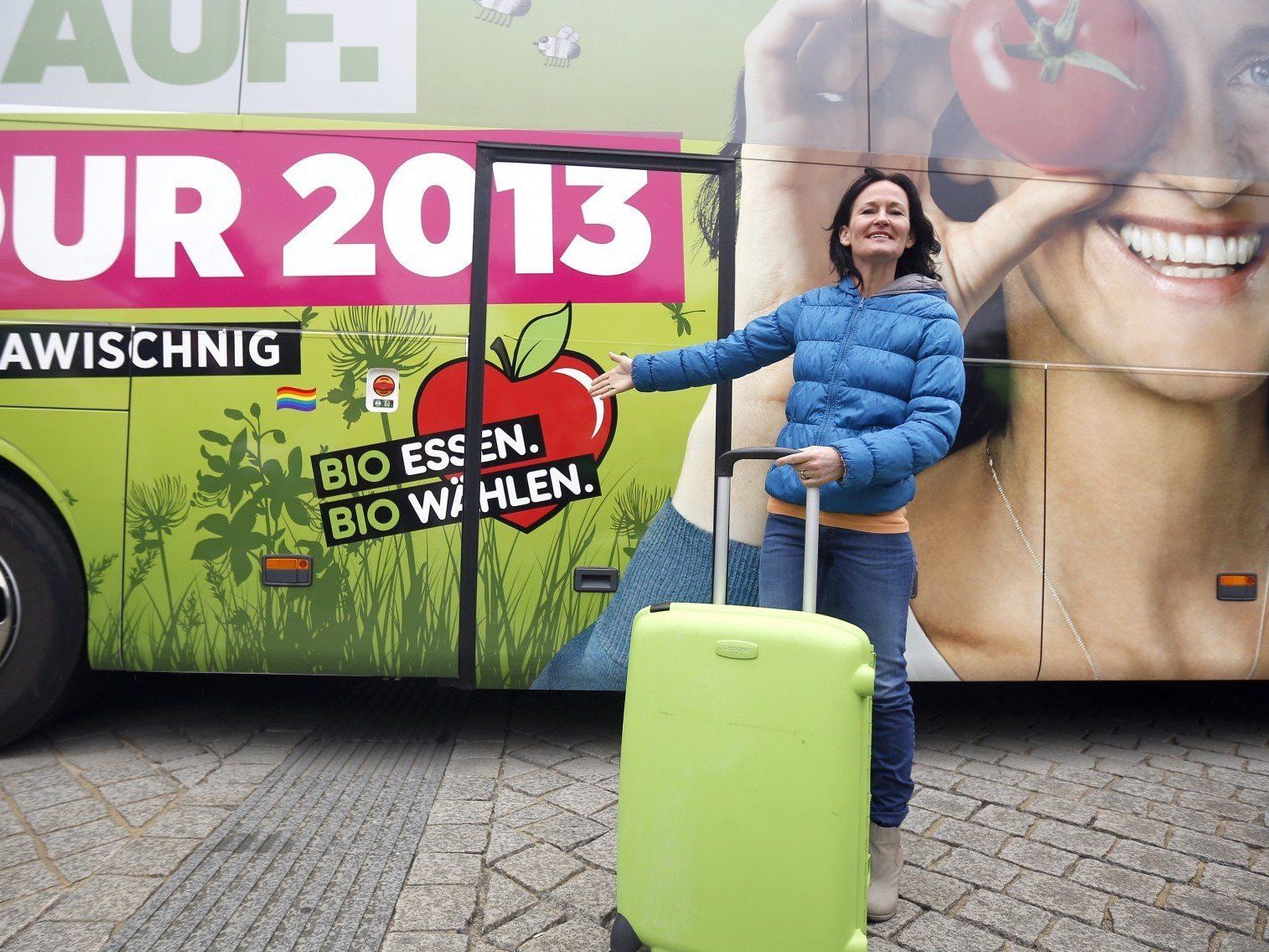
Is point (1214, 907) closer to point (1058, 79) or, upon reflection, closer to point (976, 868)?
point (976, 868)

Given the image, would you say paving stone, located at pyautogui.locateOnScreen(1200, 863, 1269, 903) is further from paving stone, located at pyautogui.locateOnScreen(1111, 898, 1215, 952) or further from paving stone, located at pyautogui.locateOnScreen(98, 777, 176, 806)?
paving stone, located at pyautogui.locateOnScreen(98, 777, 176, 806)

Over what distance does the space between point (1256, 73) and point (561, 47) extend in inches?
114

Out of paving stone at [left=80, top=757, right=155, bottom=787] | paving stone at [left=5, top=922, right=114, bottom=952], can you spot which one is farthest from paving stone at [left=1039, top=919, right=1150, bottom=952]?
paving stone at [left=80, top=757, right=155, bottom=787]

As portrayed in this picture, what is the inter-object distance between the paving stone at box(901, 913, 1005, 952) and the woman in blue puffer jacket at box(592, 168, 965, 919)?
0.09 m

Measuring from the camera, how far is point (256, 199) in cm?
316

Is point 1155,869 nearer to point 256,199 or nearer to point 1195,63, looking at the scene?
point 1195,63

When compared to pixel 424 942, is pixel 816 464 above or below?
above

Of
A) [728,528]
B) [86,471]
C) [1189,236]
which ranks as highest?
[1189,236]

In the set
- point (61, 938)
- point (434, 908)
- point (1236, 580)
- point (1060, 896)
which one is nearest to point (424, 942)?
point (434, 908)

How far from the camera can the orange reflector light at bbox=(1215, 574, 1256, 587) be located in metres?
3.54

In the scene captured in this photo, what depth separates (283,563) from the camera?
3.19m

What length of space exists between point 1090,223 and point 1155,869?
2.37 m

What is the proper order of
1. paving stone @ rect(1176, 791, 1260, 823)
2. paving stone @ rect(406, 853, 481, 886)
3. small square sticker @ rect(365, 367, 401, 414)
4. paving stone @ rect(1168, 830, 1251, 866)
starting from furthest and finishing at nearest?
1. small square sticker @ rect(365, 367, 401, 414)
2. paving stone @ rect(1176, 791, 1260, 823)
3. paving stone @ rect(1168, 830, 1251, 866)
4. paving stone @ rect(406, 853, 481, 886)

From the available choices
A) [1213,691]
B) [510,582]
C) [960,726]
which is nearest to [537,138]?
[510,582]
